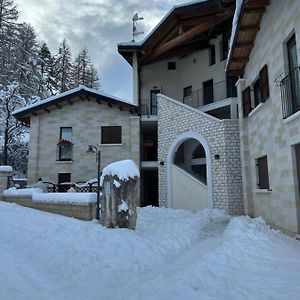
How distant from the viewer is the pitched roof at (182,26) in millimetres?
18094

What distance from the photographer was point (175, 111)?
17.1 meters

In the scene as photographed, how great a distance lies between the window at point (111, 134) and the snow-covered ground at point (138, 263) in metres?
10.6

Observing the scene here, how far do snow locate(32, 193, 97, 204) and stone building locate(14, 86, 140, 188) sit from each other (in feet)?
23.3

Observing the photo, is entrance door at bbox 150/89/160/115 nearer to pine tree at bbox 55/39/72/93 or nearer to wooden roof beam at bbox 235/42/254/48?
wooden roof beam at bbox 235/42/254/48

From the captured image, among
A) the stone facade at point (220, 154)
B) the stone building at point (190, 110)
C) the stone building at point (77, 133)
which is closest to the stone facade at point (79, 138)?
the stone building at point (77, 133)

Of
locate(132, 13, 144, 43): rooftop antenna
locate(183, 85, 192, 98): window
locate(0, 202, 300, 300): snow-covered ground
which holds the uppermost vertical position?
locate(132, 13, 144, 43): rooftop antenna

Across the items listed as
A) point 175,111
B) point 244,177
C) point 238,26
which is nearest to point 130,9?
point 175,111

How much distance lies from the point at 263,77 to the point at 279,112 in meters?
1.81

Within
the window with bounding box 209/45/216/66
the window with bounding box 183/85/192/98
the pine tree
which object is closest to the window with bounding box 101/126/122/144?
the window with bounding box 183/85/192/98

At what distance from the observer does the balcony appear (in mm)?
20250

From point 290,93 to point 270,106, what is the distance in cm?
155

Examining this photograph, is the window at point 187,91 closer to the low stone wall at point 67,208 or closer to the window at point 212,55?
the window at point 212,55

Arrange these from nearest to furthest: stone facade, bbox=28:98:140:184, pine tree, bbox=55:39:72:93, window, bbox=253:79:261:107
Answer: window, bbox=253:79:261:107 → stone facade, bbox=28:98:140:184 → pine tree, bbox=55:39:72:93

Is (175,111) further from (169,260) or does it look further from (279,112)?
(169,260)
